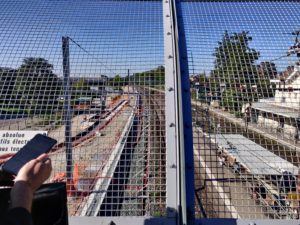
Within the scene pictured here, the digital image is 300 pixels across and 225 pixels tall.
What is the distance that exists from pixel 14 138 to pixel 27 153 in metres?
0.61

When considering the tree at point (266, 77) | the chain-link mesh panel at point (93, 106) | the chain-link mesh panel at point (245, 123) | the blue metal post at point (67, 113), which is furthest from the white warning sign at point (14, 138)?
the tree at point (266, 77)

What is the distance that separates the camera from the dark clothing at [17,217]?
99 centimetres

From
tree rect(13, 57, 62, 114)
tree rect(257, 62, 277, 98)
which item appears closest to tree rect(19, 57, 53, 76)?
tree rect(13, 57, 62, 114)

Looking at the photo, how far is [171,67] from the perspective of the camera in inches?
73.7

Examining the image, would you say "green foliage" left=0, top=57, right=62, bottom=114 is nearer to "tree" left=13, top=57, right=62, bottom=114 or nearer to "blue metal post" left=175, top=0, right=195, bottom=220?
"tree" left=13, top=57, right=62, bottom=114

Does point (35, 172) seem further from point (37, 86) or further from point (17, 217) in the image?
point (37, 86)

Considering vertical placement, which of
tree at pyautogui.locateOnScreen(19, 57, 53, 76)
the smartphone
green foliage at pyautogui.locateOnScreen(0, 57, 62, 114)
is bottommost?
the smartphone

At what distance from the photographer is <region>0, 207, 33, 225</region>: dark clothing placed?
99 centimetres

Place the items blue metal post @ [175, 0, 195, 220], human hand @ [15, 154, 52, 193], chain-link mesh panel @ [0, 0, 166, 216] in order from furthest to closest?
chain-link mesh panel @ [0, 0, 166, 216], blue metal post @ [175, 0, 195, 220], human hand @ [15, 154, 52, 193]

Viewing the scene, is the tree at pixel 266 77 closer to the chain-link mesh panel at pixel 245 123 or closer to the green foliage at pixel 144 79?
the chain-link mesh panel at pixel 245 123

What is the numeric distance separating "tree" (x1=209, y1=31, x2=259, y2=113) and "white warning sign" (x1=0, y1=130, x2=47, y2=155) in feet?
3.49

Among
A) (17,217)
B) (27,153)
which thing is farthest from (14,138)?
(17,217)

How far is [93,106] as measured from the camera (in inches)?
75.1

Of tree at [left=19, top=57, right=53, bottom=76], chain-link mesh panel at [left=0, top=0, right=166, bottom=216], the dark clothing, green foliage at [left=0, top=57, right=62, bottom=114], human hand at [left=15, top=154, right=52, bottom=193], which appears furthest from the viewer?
tree at [left=19, top=57, right=53, bottom=76]
